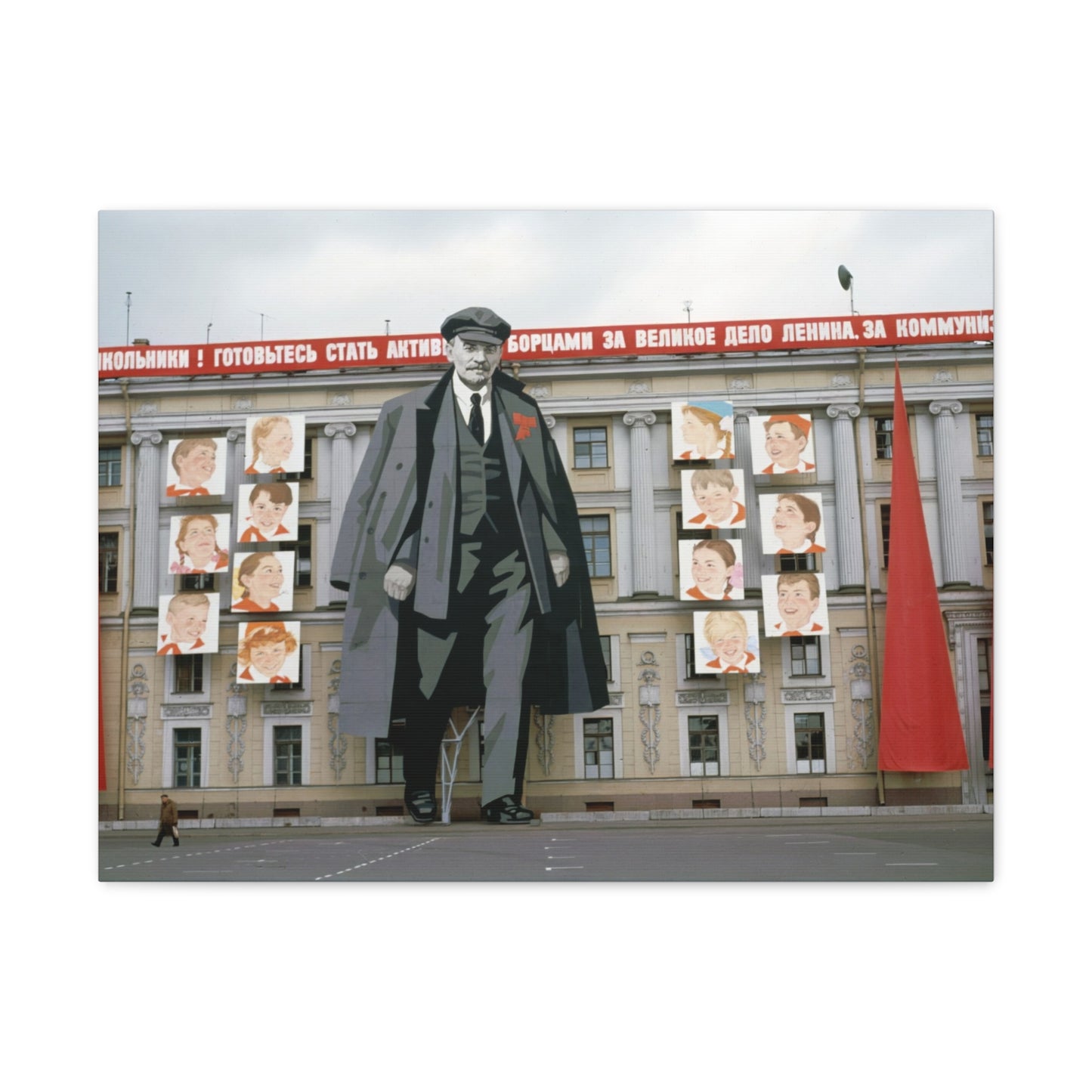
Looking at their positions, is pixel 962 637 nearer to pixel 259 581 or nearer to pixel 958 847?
pixel 958 847

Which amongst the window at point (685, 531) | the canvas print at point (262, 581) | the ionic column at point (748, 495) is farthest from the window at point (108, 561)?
the ionic column at point (748, 495)

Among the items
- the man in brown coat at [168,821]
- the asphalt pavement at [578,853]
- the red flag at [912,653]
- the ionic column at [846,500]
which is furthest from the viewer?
the ionic column at [846,500]

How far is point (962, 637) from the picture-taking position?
16.8 metres

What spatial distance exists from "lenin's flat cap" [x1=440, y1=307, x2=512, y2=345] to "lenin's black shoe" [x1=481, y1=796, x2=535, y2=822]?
6064mm

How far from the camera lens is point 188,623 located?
1728 centimetres

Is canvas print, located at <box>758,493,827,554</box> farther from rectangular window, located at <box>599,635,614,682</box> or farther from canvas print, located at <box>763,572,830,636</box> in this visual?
rectangular window, located at <box>599,635,614,682</box>

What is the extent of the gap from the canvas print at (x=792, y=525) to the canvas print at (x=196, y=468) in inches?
291

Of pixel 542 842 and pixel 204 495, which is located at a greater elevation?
pixel 204 495

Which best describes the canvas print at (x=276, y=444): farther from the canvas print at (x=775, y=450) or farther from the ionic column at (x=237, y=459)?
the canvas print at (x=775, y=450)

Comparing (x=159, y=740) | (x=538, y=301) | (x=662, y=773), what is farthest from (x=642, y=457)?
(x=159, y=740)

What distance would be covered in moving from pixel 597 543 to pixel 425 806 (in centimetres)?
423

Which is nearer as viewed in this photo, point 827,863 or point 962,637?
point 827,863

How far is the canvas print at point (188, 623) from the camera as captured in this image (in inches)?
678

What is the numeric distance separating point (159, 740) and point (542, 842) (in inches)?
212
